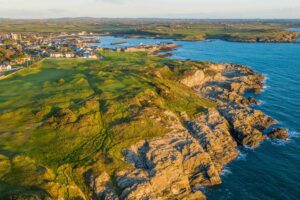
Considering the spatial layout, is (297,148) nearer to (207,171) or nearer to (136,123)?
(207,171)

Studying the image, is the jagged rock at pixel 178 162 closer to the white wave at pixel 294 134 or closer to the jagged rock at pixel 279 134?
the jagged rock at pixel 279 134

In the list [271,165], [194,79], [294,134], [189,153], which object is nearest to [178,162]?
[189,153]

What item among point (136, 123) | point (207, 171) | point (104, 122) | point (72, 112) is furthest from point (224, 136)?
point (72, 112)

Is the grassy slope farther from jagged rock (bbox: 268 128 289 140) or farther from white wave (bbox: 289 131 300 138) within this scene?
white wave (bbox: 289 131 300 138)

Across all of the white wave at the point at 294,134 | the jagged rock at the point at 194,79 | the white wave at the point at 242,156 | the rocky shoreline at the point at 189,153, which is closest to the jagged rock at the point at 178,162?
the rocky shoreline at the point at 189,153

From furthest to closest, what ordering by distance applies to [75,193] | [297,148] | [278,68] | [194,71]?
1. [278,68]
2. [194,71]
3. [297,148]
4. [75,193]

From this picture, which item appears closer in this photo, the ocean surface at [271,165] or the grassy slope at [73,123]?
the grassy slope at [73,123]
